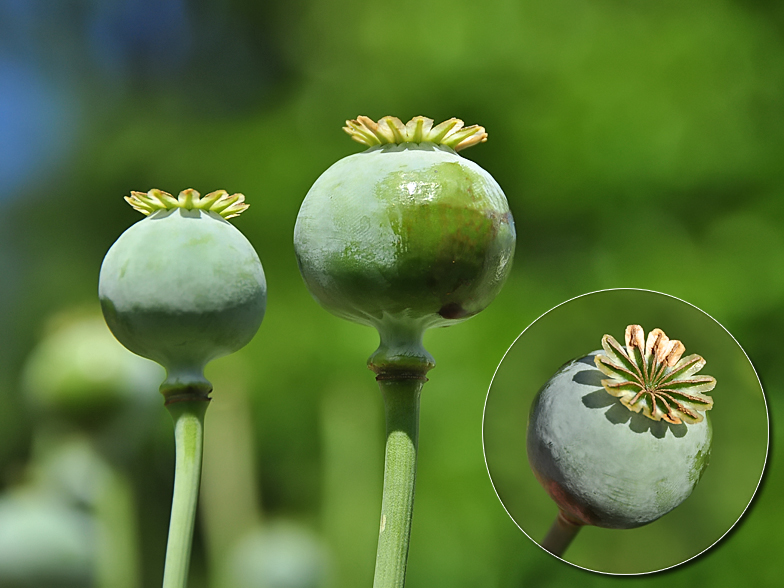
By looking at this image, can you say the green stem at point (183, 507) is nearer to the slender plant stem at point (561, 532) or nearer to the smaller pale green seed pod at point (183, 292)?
the smaller pale green seed pod at point (183, 292)

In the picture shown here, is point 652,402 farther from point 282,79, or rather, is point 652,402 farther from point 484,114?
point 282,79

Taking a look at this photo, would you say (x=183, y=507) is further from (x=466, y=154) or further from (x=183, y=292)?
(x=466, y=154)

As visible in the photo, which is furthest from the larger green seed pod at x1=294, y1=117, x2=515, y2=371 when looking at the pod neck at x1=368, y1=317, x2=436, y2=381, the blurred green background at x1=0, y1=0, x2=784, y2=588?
the blurred green background at x1=0, y1=0, x2=784, y2=588

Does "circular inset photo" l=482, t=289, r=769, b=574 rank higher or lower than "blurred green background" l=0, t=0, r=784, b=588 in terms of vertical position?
lower

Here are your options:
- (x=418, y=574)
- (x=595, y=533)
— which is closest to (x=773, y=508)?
(x=418, y=574)

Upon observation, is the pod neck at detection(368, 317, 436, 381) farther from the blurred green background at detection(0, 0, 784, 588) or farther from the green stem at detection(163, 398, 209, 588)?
the blurred green background at detection(0, 0, 784, 588)

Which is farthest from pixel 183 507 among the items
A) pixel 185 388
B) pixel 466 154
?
pixel 466 154
